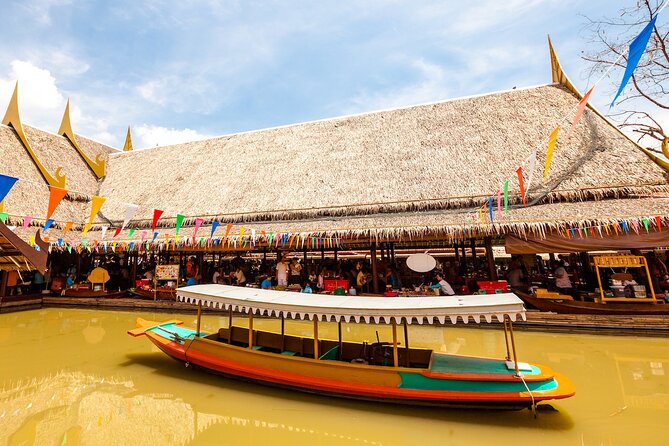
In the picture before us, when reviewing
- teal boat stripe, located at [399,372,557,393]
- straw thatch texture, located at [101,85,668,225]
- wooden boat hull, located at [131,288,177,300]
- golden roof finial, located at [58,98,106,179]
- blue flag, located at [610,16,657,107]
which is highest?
golden roof finial, located at [58,98,106,179]

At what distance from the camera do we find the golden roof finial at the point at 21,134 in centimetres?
1395

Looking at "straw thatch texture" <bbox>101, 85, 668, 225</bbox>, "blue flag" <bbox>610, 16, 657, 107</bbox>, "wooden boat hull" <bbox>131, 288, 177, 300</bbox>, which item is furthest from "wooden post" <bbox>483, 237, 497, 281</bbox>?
"wooden boat hull" <bbox>131, 288, 177, 300</bbox>

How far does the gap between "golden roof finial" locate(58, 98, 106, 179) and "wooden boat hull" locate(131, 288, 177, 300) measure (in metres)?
8.83

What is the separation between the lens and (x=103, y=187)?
52.1 ft

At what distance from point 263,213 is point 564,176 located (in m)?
9.04

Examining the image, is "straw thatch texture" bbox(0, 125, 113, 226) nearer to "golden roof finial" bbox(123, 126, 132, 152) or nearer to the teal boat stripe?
"golden roof finial" bbox(123, 126, 132, 152)

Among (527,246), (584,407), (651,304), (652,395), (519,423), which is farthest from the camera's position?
(527,246)

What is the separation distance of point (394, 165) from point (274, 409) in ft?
29.1

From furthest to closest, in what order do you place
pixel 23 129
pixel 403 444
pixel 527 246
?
pixel 23 129 → pixel 527 246 → pixel 403 444

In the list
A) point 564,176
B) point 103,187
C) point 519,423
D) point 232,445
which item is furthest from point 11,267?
point 564,176

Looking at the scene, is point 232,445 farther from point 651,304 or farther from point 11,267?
point 11,267

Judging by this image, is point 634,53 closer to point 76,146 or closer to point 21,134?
point 21,134

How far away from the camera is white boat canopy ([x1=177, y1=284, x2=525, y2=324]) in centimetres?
379

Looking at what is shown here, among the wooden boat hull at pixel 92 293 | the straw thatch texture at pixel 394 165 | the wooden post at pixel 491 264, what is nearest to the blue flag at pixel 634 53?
the straw thatch texture at pixel 394 165
